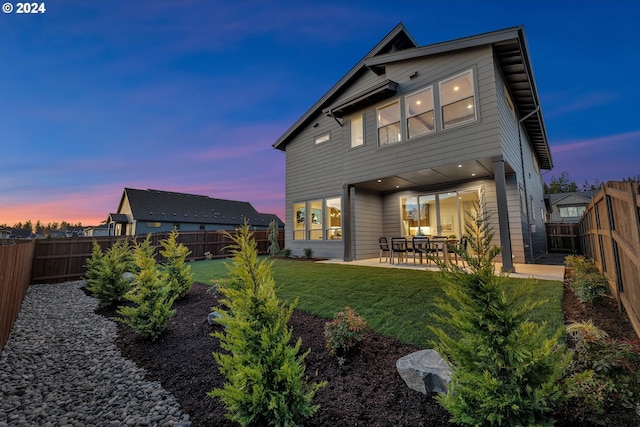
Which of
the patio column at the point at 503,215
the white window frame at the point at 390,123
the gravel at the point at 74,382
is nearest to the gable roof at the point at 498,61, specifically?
the white window frame at the point at 390,123

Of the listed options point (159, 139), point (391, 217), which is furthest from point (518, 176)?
point (159, 139)

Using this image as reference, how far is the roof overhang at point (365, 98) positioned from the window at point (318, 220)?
3.54m

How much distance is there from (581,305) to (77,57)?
1722cm

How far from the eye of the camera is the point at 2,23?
26.1 ft

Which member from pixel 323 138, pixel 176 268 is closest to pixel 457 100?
pixel 323 138

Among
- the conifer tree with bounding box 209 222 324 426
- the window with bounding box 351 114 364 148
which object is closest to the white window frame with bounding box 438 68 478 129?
the window with bounding box 351 114 364 148

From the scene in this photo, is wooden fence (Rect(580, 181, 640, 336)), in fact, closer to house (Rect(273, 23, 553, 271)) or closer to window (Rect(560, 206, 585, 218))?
house (Rect(273, 23, 553, 271))

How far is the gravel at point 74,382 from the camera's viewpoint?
264cm

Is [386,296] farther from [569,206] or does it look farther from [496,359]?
[569,206]

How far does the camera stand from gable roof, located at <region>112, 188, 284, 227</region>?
2444 centimetres

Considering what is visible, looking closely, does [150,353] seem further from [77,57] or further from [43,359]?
[77,57]

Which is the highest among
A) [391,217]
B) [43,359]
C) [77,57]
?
[77,57]

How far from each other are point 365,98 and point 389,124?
1325mm

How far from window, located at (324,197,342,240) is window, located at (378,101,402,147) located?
3138 mm
